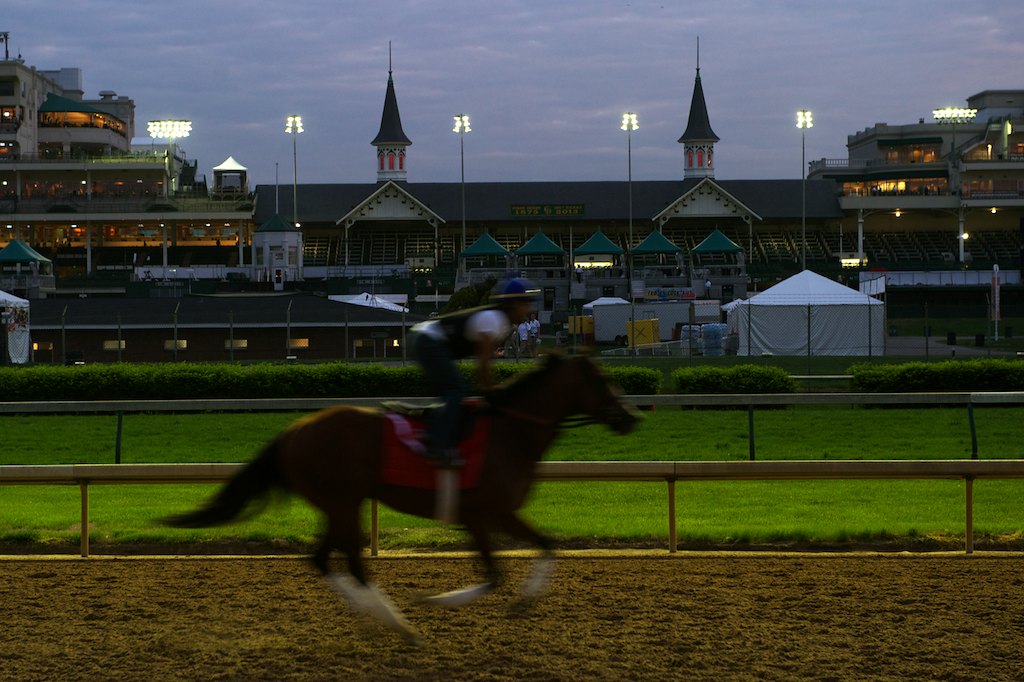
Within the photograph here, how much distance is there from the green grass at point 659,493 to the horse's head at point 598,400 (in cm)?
202

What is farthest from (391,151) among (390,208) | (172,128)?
Answer: (172,128)

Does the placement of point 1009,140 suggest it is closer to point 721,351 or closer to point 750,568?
point 721,351

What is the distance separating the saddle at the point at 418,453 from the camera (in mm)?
6445

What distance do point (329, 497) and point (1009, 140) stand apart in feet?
277

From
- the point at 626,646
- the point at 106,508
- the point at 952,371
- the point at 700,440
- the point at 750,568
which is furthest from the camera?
the point at 952,371

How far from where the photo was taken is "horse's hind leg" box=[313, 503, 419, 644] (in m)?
6.38

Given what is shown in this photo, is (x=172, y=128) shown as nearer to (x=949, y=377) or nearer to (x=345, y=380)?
(x=345, y=380)

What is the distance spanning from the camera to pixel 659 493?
1280 cm

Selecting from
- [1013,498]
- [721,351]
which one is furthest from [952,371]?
[721,351]

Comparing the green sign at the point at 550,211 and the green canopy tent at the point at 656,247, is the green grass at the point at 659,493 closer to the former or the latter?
the green canopy tent at the point at 656,247

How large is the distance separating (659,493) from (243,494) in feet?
22.5

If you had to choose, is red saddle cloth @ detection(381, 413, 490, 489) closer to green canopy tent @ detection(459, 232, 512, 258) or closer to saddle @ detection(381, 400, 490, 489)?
saddle @ detection(381, 400, 490, 489)

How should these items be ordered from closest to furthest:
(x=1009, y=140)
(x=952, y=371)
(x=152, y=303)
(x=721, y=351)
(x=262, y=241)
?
(x=952, y=371)
(x=721, y=351)
(x=152, y=303)
(x=262, y=241)
(x=1009, y=140)

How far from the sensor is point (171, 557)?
361 inches
